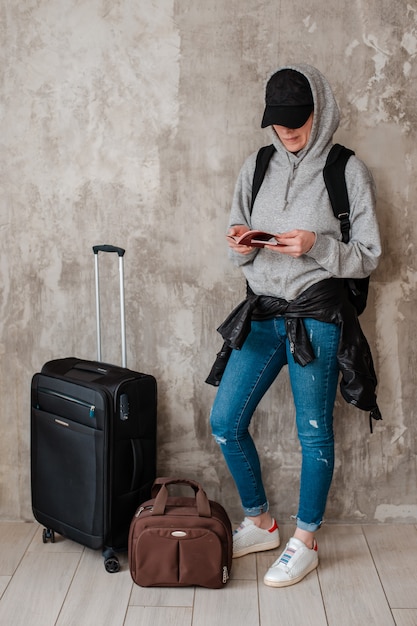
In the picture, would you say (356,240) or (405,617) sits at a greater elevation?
(356,240)

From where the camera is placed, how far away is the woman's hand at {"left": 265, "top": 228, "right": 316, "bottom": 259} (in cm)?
232

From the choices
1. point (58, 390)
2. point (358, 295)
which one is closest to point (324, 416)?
point (358, 295)

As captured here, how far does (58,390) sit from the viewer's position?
2.71m

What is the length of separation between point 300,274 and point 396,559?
3.58 feet

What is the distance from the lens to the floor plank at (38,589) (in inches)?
92.2

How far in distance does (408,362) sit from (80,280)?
1289 millimetres

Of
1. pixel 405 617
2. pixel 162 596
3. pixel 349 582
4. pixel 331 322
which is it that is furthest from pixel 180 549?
pixel 331 322

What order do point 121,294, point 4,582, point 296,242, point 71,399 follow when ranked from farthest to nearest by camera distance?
point 121,294, point 71,399, point 4,582, point 296,242

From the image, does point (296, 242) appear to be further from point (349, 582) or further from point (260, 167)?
point (349, 582)

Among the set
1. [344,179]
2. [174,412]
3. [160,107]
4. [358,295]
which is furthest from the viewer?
[174,412]

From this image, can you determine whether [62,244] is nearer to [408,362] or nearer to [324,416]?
[324,416]

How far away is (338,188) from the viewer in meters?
2.45

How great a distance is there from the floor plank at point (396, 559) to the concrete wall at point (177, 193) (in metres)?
0.09

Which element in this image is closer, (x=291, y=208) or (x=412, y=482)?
(x=291, y=208)
